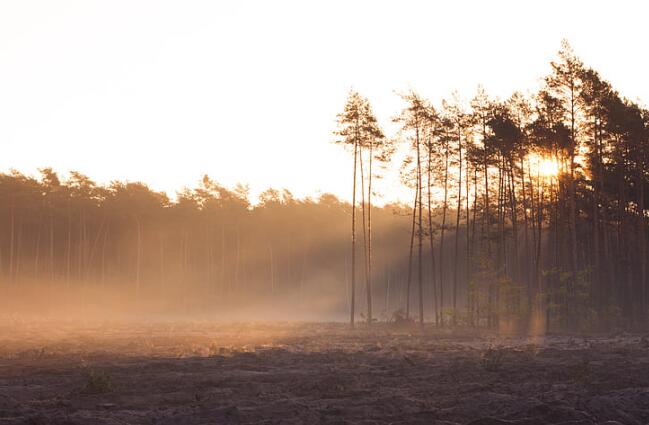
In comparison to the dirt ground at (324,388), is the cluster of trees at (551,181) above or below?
above

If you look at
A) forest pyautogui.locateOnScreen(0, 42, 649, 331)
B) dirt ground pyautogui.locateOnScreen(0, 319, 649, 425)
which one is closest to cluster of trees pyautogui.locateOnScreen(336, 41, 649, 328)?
forest pyautogui.locateOnScreen(0, 42, 649, 331)

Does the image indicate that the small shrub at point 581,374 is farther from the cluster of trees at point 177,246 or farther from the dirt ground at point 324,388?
the cluster of trees at point 177,246

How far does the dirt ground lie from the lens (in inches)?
372

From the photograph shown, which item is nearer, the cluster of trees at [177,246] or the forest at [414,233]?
the forest at [414,233]

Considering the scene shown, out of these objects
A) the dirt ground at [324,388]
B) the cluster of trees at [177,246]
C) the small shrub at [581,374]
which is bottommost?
the dirt ground at [324,388]

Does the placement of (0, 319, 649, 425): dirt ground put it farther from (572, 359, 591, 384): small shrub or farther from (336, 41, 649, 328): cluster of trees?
(336, 41, 649, 328): cluster of trees

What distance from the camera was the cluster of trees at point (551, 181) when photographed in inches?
1407

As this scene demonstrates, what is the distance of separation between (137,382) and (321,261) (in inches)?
3068

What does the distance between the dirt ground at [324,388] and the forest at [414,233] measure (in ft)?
59.2

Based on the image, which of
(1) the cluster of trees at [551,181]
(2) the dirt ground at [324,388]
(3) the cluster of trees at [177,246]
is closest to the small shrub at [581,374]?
(2) the dirt ground at [324,388]

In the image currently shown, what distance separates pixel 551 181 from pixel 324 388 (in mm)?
31803

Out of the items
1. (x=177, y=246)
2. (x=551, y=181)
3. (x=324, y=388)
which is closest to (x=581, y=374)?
(x=324, y=388)

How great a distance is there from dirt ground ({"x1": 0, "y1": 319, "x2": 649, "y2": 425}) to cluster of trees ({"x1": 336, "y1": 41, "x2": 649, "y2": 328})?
17141mm

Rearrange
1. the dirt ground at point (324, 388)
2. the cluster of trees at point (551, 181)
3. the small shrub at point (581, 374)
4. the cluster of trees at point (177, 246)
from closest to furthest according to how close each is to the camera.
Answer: the dirt ground at point (324, 388), the small shrub at point (581, 374), the cluster of trees at point (551, 181), the cluster of trees at point (177, 246)
